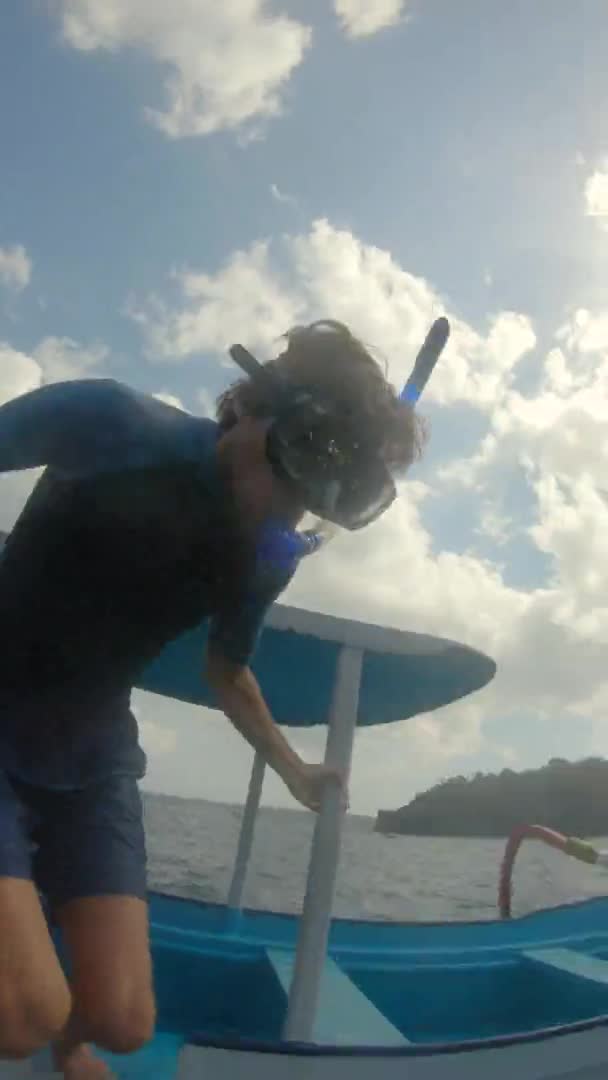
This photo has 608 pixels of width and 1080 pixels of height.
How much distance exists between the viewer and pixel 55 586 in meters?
1.96

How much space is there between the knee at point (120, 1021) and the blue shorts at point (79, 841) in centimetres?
26

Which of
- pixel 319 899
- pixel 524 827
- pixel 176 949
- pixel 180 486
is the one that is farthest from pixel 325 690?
pixel 524 827

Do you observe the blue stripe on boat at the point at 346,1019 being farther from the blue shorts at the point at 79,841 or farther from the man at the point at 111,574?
the blue shorts at the point at 79,841

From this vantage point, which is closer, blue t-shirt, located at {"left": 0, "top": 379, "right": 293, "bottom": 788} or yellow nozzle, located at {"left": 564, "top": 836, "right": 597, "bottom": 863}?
blue t-shirt, located at {"left": 0, "top": 379, "right": 293, "bottom": 788}

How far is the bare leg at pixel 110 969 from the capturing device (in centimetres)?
199

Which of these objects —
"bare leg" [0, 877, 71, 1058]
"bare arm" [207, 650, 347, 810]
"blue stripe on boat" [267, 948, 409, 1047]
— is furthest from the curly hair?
"blue stripe on boat" [267, 948, 409, 1047]

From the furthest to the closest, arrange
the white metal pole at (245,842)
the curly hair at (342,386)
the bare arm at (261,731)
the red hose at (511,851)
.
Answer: the red hose at (511,851) → the white metal pole at (245,842) → the bare arm at (261,731) → the curly hair at (342,386)

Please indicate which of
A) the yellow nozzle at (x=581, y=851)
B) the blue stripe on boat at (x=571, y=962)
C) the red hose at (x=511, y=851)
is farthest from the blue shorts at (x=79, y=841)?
the red hose at (x=511, y=851)

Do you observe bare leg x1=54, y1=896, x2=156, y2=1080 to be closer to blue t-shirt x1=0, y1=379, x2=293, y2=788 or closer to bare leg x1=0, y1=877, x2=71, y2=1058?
bare leg x1=0, y1=877, x2=71, y2=1058

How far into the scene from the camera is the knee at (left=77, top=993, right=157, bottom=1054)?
1986 mm

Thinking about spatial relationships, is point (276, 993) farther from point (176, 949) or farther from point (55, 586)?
point (55, 586)

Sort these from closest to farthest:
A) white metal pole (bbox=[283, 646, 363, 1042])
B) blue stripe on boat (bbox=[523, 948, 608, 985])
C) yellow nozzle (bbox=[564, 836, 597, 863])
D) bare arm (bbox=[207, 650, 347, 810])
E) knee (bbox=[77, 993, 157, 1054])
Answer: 1. knee (bbox=[77, 993, 157, 1054])
2. white metal pole (bbox=[283, 646, 363, 1042])
3. bare arm (bbox=[207, 650, 347, 810])
4. yellow nozzle (bbox=[564, 836, 597, 863])
5. blue stripe on boat (bbox=[523, 948, 608, 985])

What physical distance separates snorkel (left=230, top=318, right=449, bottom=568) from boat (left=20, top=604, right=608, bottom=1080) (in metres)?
0.46

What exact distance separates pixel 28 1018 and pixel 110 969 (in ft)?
0.88
